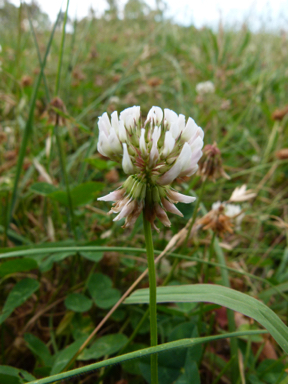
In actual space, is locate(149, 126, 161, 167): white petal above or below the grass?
above

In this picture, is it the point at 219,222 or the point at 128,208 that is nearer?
the point at 128,208

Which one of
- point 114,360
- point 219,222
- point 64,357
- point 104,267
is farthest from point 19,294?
point 219,222

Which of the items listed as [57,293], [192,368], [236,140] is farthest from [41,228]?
[236,140]

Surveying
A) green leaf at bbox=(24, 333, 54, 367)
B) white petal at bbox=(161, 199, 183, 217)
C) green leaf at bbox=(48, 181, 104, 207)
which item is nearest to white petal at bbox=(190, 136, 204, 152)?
white petal at bbox=(161, 199, 183, 217)

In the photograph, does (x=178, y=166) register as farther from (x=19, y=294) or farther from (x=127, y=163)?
(x=19, y=294)

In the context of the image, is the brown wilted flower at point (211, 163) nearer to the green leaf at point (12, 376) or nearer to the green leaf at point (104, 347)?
the green leaf at point (104, 347)

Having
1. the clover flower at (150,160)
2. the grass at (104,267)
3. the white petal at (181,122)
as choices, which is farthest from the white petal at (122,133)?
the grass at (104,267)

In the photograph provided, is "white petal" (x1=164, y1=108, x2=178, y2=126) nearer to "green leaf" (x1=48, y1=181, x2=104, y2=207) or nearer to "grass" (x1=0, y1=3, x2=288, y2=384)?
"grass" (x1=0, y1=3, x2=288, y2=384)
